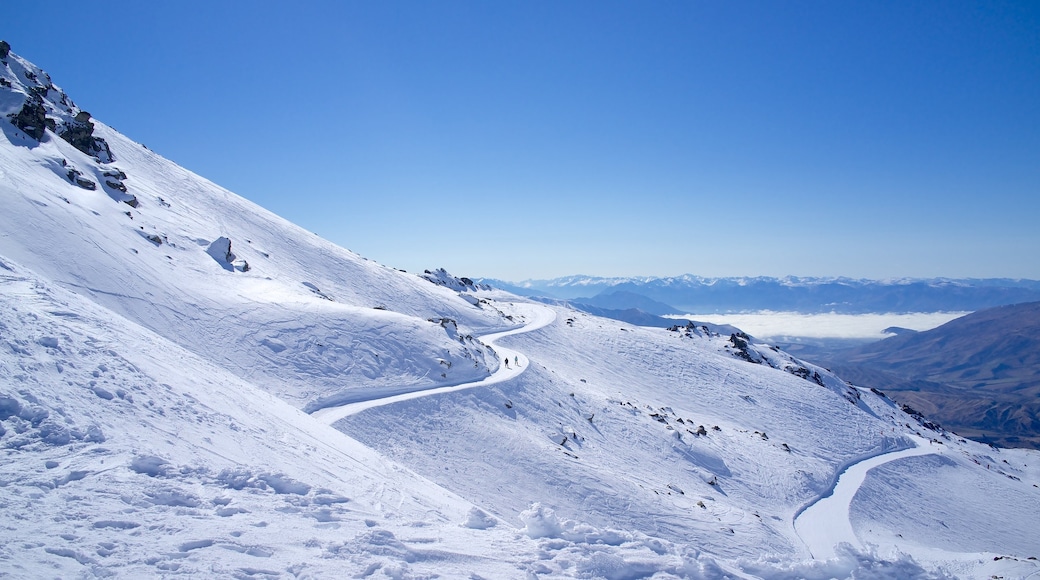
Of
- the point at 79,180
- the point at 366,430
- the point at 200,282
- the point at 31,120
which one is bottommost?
the point at 366,430

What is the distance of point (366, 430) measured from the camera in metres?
23.8

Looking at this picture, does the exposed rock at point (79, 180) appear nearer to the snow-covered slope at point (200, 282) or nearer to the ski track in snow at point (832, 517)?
the snow-covered slope at point (200, 282)

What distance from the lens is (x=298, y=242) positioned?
6078 centimetres

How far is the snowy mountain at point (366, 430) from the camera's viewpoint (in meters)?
9.52

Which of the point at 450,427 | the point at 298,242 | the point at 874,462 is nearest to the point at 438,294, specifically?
the point at 298,242

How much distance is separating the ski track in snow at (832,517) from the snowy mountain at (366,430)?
Answer: 0.27m

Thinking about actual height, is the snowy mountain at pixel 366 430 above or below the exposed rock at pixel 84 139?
below

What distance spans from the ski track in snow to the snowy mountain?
0.27 m

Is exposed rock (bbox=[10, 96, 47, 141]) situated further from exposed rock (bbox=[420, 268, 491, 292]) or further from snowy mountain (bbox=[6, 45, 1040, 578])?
exposed rock (bbox=[420, 268, 491, 292])

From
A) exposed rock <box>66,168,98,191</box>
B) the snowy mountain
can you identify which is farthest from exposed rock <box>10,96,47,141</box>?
exposed rock <box>66,168,98,191</box>

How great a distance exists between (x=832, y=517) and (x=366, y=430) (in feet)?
98.6

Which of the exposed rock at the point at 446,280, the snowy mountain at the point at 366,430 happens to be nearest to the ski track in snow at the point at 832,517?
the snowy mountain at the point at 366,430

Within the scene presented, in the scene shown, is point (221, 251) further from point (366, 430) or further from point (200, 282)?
point (366, 430)

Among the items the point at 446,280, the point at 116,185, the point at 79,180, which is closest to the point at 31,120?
the point at 116,185
